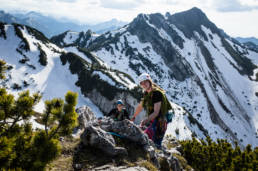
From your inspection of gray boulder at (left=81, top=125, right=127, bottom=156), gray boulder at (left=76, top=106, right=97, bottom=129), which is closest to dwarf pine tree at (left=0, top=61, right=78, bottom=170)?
gray boulder at (left=81, top=125, right=127, bottom=156)

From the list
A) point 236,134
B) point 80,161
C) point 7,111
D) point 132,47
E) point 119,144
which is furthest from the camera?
point 132,47

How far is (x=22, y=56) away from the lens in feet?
266

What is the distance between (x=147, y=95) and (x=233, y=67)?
8225 inches

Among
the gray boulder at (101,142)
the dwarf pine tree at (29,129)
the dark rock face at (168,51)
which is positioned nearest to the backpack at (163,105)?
the gray boulder at (101,142)

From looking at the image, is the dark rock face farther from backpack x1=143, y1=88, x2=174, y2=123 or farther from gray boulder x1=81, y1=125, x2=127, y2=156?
gray boulder x1=81, y1=125, x2=127, y2=156

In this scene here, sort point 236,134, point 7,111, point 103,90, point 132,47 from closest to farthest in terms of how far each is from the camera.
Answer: point 7,111, point 103,90, point 236,134, point 132,47

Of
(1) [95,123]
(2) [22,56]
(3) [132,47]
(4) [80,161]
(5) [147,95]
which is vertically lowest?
(4) [80,161]

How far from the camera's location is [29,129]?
11.7 ft

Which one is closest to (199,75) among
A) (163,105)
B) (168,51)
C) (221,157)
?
(168,51)

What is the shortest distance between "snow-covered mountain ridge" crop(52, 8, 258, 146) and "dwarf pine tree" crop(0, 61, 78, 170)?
11986cm

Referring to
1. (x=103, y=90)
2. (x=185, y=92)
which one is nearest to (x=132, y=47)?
(x=185, y=92)

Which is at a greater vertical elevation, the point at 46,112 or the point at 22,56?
the point at 22,56

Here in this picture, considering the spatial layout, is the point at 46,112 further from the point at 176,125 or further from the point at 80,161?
the point at 176,125

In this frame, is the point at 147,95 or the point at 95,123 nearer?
the point at 147,95
